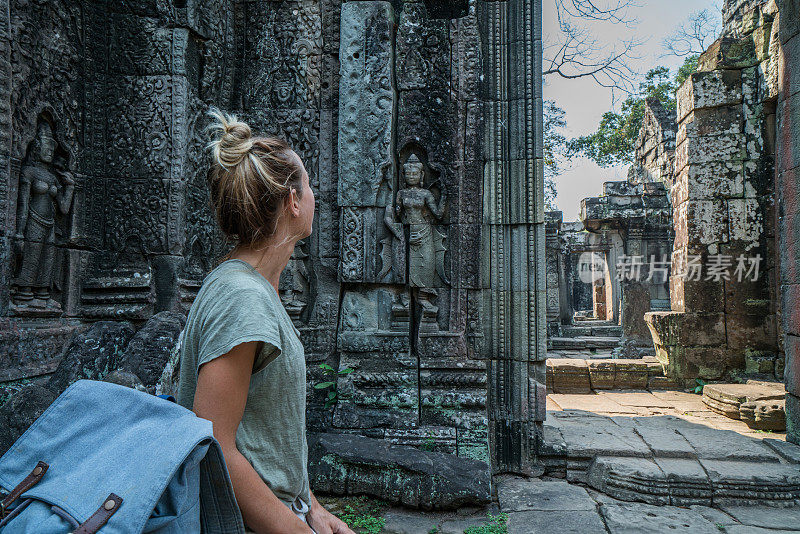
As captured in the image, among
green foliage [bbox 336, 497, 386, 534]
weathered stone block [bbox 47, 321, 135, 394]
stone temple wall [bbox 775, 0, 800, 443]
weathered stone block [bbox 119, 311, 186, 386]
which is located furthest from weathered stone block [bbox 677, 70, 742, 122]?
weathered stone block [bbox 47, 321, 135, 394]

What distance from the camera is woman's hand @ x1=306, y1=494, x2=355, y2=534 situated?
1.30 metres

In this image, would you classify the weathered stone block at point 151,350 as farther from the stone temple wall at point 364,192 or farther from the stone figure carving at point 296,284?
the stone figure carving at point 296,284

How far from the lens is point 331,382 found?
4.27 meters

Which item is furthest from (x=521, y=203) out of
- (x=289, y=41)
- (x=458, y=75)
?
(x=289, y=41)

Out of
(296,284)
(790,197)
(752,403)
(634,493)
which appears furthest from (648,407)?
(296,284)

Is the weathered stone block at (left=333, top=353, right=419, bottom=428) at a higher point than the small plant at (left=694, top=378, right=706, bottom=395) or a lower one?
higher

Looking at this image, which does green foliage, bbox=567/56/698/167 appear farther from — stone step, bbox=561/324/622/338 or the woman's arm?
the woman's arm

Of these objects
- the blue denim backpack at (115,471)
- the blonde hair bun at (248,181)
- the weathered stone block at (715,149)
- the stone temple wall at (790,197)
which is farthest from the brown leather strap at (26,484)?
the weathered stone block at (715,149)

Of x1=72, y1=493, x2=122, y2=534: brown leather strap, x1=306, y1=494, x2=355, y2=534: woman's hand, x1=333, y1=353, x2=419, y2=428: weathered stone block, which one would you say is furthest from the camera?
x1=333, y1=353, x2=419, y2=428: weathered stone block

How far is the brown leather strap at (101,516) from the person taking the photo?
2.55 feet

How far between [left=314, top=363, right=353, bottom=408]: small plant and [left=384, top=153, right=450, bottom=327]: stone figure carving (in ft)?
2.59

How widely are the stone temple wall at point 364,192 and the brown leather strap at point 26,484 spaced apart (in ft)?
10.8

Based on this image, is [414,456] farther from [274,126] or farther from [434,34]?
[434,34]

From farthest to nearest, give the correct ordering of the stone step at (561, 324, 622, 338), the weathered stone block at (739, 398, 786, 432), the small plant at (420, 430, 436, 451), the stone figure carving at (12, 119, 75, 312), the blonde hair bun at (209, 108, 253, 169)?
1. the stone step at (561, 324, 622, 338)
2. the weathered stone block at (739, 398, 786, 432)
3. the small plant at (420, 430, 436, 451)
4. the stone figure carving at (12, 119, 75, 312)
5. the blonde hair bun at (209, 108, 253, 169)
